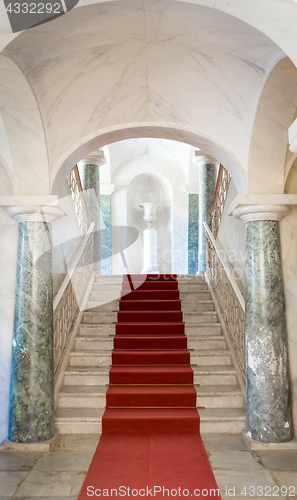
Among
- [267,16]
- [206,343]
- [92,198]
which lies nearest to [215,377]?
[206,343]

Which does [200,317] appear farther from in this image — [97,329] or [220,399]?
[220,399]

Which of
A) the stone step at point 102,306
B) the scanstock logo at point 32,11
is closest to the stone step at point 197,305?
the stone step at point 102,306

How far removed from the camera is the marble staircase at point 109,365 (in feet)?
14.7

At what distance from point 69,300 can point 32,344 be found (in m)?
1.72

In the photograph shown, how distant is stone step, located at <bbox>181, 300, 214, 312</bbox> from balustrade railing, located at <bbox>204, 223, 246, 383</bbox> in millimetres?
163

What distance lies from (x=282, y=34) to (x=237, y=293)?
3.23m

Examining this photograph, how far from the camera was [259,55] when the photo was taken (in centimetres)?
362

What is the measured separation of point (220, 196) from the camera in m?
7.18

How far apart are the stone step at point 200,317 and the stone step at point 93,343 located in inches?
51.7

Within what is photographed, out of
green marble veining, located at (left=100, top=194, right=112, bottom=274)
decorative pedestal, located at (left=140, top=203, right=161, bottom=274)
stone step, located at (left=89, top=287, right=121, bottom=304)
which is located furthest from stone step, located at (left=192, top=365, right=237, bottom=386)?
green marble veining, located at (left=100, top=194, right=112, bottom=274)

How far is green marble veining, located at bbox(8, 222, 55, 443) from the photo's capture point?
404 cm

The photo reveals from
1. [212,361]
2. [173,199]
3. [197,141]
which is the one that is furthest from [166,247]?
[197,141]

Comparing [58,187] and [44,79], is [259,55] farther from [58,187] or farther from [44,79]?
[58,187]

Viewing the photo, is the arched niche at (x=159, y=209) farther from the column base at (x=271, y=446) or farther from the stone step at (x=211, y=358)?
the column base at (x=271, y=446)
